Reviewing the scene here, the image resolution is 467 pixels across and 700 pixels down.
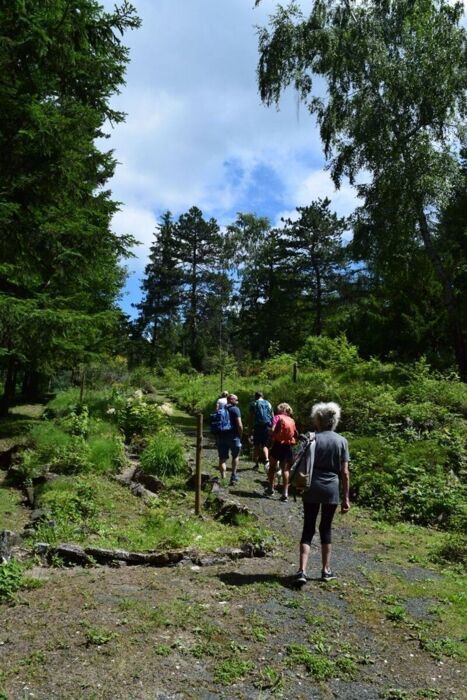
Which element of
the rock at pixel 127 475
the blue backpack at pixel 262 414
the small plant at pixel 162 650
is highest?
the blue backpack at pixel 262 414

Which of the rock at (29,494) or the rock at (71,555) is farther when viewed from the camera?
the rock at (29,494)

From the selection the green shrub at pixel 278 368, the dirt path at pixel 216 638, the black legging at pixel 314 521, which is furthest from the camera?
the green shrub at pixel 278 368

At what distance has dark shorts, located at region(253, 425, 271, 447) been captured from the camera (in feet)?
36.9

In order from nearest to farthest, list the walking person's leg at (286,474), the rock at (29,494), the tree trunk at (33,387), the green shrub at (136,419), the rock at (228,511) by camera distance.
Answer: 1. the rock at (228,511)
2. the rock at (29,494)
3. the walking person's leg at (286,474)
4. the green shrub at (136,419)
5. the tree trunk at (33,387)

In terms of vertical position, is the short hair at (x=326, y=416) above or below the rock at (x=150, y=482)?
above

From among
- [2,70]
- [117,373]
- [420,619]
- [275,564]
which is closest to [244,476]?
[275,564]

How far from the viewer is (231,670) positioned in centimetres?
377

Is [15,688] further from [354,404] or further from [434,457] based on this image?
[354,404]

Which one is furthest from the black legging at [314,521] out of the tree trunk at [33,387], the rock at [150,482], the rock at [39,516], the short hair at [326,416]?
the tree trunk at [33,387]

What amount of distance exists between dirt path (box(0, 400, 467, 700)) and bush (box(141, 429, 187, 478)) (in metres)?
4.37

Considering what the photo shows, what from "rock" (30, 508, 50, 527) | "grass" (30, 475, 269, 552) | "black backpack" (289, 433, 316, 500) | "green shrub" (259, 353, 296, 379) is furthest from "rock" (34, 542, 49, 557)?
"green shrub" (259, 353, 296, 379)

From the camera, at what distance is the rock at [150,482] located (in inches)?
364

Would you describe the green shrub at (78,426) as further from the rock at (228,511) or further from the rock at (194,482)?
the rock at (228,511)

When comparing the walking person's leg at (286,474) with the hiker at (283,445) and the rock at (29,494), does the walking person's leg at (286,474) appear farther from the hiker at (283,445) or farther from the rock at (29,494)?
the rock at (29,494)
